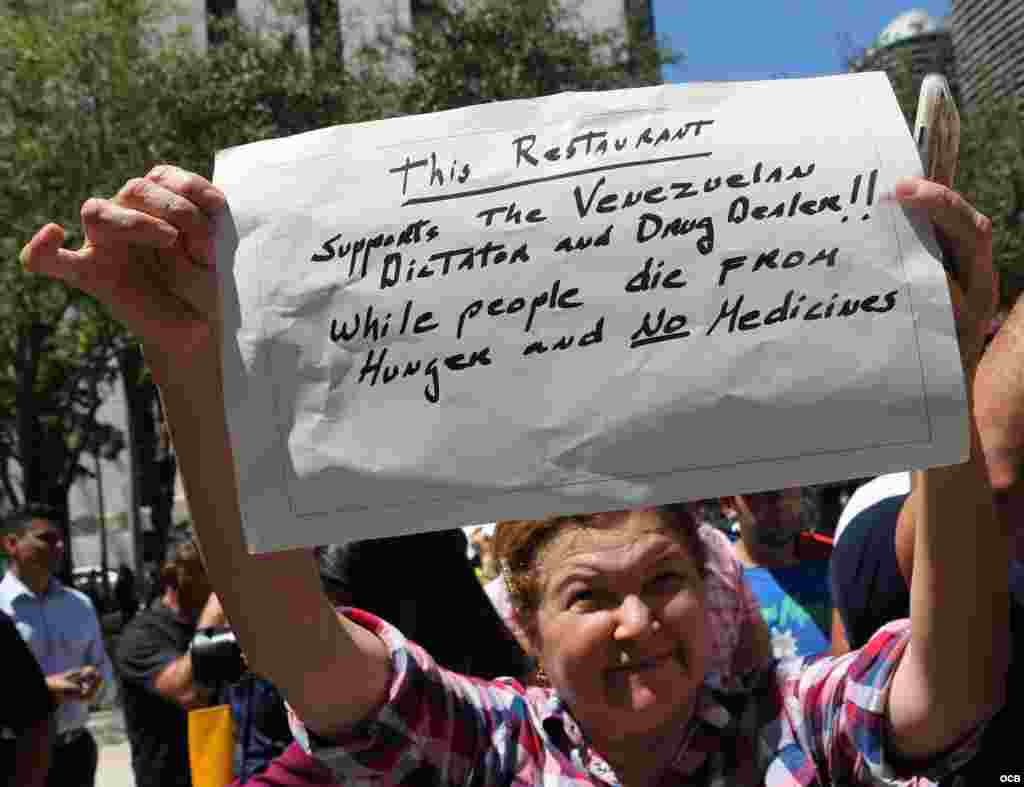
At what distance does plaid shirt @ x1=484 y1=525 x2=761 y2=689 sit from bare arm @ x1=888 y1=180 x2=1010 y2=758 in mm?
414

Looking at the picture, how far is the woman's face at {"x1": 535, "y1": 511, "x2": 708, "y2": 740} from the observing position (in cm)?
169

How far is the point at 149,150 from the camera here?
624 inches

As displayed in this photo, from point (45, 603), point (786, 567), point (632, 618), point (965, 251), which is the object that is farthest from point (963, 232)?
point (45, 603)

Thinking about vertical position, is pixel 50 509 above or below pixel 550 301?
above

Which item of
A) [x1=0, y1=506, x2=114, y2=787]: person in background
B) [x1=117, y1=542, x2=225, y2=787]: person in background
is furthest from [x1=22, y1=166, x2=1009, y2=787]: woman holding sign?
[x1=0, y1=506, x2=114, y2=787]: person in background

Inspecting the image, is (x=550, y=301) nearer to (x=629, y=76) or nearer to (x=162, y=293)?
(x=162, y=293)

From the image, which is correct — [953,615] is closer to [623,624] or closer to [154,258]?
[623,624]

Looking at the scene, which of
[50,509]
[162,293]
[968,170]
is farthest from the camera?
[968,170]

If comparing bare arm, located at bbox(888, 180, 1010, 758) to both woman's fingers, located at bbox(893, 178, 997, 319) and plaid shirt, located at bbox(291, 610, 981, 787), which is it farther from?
woman's fingers, located at bbox(893, 178, 997, 319)

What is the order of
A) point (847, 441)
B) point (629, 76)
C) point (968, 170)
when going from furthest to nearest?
point (629, 76) < point (968, 170) < point (847, 441)

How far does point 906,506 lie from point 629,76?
18.2m

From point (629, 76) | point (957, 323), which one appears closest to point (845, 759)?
point (957, 323)

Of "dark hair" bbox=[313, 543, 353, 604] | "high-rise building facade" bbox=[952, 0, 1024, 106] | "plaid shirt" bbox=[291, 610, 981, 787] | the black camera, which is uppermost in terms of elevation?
"high-rise building facade" bbox=[952, 0, 1024, 106]

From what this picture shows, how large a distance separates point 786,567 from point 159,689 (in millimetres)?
2351
